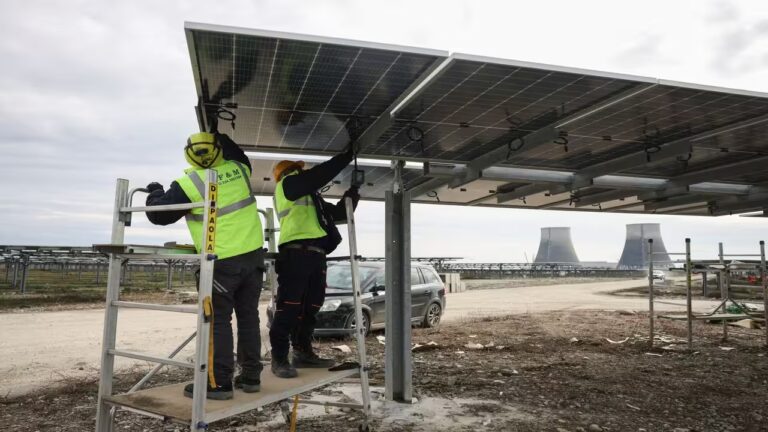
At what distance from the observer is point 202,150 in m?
3.79

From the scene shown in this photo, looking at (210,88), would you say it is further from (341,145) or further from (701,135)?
(701,135)

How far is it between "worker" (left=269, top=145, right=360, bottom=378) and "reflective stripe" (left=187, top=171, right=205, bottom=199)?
94cm

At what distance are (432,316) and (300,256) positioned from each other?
9594 mm

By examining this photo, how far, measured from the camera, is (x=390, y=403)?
6.05m

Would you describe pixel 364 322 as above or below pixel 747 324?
above

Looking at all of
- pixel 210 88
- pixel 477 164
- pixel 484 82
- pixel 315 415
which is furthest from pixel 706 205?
pixel 210 88

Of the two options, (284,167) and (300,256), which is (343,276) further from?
(300,256)

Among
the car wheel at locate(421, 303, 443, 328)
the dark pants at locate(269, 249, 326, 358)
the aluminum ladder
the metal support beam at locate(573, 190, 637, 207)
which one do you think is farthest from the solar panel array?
the car wheel at locate(421, 303, 443, 328)

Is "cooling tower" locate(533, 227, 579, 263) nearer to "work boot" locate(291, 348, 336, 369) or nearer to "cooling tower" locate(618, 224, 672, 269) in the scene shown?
"cooling tower" locate(618, 224, 672, 269)

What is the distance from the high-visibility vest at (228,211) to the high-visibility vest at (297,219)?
33.9 inches

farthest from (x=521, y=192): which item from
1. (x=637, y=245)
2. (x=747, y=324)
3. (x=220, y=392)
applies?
(x=637, y=245)

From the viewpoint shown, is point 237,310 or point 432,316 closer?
point 237,310

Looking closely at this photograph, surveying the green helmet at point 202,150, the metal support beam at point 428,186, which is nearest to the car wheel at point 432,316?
the metal support beam at point 428,186

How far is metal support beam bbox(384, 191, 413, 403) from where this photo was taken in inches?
243
